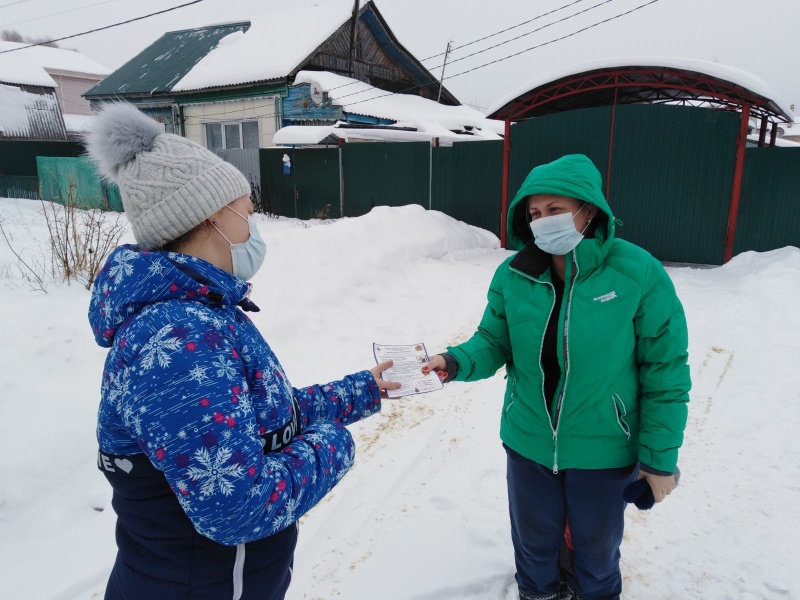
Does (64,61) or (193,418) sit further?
(64,61)

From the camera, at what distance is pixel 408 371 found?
2.05 m

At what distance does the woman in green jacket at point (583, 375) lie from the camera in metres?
1.92

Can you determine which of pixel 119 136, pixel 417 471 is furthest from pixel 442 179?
pixel 119 136

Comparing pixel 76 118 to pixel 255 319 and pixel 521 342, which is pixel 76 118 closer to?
pixel 255 319

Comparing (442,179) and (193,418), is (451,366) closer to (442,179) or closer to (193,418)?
(193,418)

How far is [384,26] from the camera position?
67.8 feet

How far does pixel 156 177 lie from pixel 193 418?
23.9 inches

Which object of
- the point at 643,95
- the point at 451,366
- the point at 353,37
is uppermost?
the point at 353,37

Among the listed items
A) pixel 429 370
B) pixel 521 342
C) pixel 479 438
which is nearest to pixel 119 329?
pixel 429 370

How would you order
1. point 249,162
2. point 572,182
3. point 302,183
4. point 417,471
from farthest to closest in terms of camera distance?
point 249,162
point 302,183
point 417,471
point 572,182

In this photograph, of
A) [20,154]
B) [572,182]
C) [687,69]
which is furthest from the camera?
[20,154]

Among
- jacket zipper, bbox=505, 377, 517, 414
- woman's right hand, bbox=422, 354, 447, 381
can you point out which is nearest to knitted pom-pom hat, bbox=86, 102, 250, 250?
woman's right hand, bbox=422, 354, 447, 381

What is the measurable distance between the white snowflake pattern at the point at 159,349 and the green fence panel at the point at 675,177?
33.2 feet

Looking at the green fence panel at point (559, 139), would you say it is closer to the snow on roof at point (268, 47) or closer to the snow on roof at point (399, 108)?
the snow on roof at point (399, 108)
